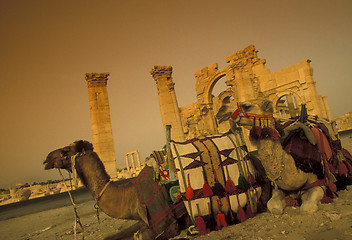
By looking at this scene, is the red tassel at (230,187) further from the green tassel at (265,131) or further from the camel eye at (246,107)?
the camel eye at (246,107)

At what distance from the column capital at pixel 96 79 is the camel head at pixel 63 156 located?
13.2 m

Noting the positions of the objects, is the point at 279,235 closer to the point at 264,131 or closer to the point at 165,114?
the point at 264,131

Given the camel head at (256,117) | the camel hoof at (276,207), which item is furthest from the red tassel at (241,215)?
the camel head at (256,117)

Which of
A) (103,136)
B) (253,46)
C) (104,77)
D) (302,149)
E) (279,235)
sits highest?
(253,46)

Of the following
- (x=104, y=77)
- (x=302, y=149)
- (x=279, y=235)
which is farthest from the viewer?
(x=104, y=77)

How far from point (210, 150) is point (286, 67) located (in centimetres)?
1934

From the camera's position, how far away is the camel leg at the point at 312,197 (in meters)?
3.17

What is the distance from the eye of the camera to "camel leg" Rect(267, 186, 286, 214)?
3.43 meters

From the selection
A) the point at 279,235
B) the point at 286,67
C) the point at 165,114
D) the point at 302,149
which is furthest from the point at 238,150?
the point at 286,67

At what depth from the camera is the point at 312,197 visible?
327 centimetres

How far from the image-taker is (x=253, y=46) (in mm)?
21266

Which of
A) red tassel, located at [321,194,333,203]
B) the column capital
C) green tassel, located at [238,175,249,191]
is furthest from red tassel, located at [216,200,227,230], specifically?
the column capital

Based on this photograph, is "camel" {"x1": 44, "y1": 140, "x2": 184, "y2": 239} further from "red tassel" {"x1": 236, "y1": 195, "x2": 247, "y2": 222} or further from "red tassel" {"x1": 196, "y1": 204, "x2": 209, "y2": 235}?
"red tassel" {"x1": 236, "y1": 195, "x2": 247, "y2": 222}

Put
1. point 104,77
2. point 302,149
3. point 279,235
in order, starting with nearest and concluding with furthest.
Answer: point 279,235, point 302,149, point 104,77
